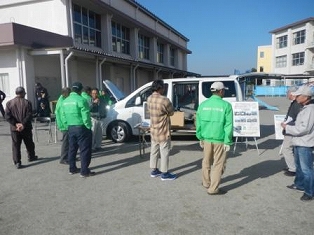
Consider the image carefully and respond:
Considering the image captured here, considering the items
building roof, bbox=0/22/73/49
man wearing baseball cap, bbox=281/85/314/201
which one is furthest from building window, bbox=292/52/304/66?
man wearing baseball cap, bbox=281/85/314/201

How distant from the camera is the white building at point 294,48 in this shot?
48031 millimetres

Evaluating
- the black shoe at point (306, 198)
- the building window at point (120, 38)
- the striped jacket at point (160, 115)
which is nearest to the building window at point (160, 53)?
the building window at point (120, 38)

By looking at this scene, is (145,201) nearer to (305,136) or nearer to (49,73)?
(305,136)

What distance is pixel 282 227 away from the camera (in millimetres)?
3424

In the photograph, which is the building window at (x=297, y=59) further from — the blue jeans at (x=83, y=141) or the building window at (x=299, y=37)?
the blue jeans at (x=83, y=141)

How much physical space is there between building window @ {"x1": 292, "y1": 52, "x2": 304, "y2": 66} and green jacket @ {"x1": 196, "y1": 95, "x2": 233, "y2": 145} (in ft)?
174

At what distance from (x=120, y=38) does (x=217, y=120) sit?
20380mm

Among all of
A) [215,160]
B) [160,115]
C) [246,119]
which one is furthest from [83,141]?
[246,119]

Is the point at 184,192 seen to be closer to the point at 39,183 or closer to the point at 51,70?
the point at 39,183

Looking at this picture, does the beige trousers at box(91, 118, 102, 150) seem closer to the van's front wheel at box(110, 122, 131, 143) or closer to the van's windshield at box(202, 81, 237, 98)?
the van's front wheel at box(110, 122, 131, 143)

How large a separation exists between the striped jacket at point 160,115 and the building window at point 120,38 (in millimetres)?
17606

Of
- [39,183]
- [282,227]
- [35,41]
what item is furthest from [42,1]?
[282,227]

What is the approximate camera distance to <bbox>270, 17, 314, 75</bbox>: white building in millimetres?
48031

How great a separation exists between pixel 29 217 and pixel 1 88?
12.5 meters
